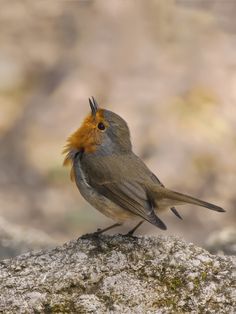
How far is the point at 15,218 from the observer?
8.21 m

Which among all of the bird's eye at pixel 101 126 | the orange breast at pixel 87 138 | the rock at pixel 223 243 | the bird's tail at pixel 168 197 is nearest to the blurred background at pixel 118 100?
the rock at pixel 223 243

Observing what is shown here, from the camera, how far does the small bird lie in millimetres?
5195

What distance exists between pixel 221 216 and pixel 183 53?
294 centimetres

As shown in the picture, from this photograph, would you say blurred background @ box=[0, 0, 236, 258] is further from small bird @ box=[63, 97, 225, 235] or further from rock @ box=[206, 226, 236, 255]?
small bird @ box=[63, 97, 225, 235]

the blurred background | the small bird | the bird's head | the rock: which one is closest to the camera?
the small bird

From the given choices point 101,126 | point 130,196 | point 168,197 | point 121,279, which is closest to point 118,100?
point 101,126

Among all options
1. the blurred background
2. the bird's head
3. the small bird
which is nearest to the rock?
the blurred background

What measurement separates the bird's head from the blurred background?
3.85ft

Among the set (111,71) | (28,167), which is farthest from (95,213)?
(111,71)

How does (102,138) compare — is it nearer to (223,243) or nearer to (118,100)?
(223,243)

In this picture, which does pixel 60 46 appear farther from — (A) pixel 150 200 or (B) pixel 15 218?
(A) pixel 150 200

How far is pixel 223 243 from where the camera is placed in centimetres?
673

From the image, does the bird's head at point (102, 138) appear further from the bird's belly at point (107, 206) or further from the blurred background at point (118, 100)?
the blurred background at point (118, 100)

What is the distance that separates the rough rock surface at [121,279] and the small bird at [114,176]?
12.2 inches
